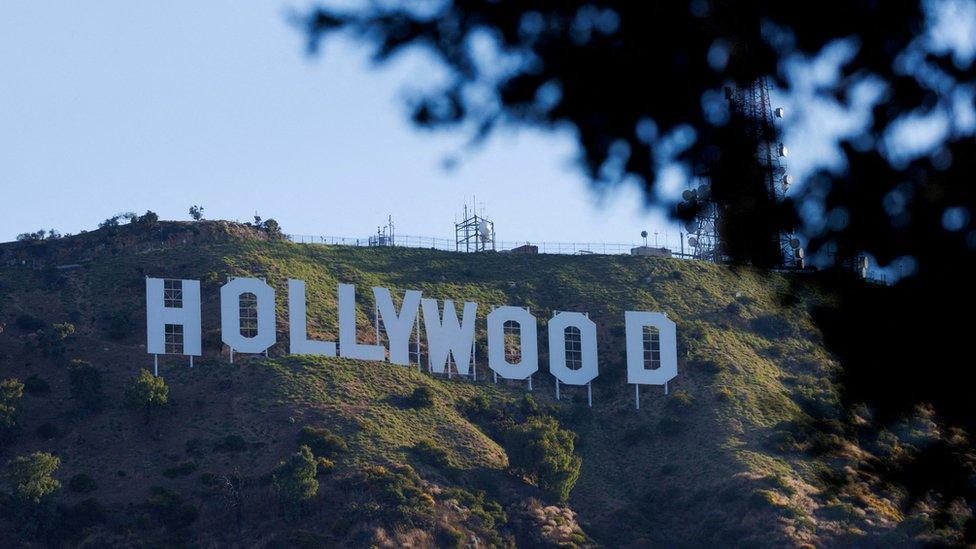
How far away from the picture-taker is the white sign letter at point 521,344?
84.6m

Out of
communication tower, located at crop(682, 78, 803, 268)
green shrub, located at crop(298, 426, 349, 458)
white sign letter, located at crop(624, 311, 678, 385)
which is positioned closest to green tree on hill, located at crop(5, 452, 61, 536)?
green shrub, located at crop(298, 426, 349, 458)

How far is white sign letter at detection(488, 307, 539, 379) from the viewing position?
84562 millimetres

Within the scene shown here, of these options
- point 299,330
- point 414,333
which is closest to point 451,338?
point 414,333

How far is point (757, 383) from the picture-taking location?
87.9 m

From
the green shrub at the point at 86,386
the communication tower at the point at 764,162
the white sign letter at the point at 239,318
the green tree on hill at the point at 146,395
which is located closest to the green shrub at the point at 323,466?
the white sign letter at the point at 239,318

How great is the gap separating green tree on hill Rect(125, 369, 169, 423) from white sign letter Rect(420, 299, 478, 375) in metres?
14.8

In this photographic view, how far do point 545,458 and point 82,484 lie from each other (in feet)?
73.2

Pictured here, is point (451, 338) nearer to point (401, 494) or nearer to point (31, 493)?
point (401, 494)

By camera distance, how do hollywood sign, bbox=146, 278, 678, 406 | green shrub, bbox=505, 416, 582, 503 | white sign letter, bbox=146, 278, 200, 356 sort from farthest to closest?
hollywood sign, bbox=146, 278, 678, 406 < white sign letter, bbox=146, 278, 200, 356 < green shrub, bbox=505, 416, 582, 503

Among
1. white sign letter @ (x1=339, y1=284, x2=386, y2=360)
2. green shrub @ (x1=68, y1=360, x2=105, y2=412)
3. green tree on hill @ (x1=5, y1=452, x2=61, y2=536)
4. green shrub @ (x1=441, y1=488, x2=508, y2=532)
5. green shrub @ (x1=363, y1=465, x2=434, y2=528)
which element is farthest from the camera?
white sign letter @ (x1=339, y1=284, x2=386, y2=360)

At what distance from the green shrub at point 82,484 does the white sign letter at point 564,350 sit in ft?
88.5

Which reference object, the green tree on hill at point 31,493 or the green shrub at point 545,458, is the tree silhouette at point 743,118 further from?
the green shrub at point 545,458

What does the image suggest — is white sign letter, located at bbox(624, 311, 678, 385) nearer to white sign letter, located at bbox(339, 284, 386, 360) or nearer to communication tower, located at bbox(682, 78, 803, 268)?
white sign letter, located at bbox(339, 284, 386, 360)

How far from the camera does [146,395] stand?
7550 centimetres
